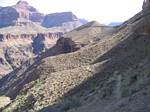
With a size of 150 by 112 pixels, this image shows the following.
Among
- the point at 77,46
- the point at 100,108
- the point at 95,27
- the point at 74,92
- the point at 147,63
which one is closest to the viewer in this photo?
the point at 100,108

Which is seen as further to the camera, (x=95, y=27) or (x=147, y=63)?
(x=95, y=27)

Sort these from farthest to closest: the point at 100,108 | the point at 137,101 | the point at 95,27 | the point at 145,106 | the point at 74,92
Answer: the point at 95,27, the point at 74,92, the point at 100,108, the point at 137,101, the point at 145,106

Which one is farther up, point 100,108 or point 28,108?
point 100,108

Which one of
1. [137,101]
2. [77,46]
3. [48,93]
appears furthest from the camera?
[77,46]

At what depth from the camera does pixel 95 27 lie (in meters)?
89.6

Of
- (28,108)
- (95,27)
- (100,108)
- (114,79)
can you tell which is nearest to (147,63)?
(114,79)

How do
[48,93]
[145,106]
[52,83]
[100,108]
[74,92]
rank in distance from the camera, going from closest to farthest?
1. [145,106]
2. [100,108]
3. [74,92]
4. [48,93]
5. [52,83]

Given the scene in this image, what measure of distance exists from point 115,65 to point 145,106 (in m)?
15.4

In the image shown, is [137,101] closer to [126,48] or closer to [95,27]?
[126,48]

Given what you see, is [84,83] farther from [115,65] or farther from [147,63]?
[147,63]

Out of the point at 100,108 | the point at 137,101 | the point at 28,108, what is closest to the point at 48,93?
the point at 28,108

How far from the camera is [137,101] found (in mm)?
19219

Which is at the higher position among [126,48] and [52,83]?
[126,48]

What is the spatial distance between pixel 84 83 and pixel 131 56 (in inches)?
150
